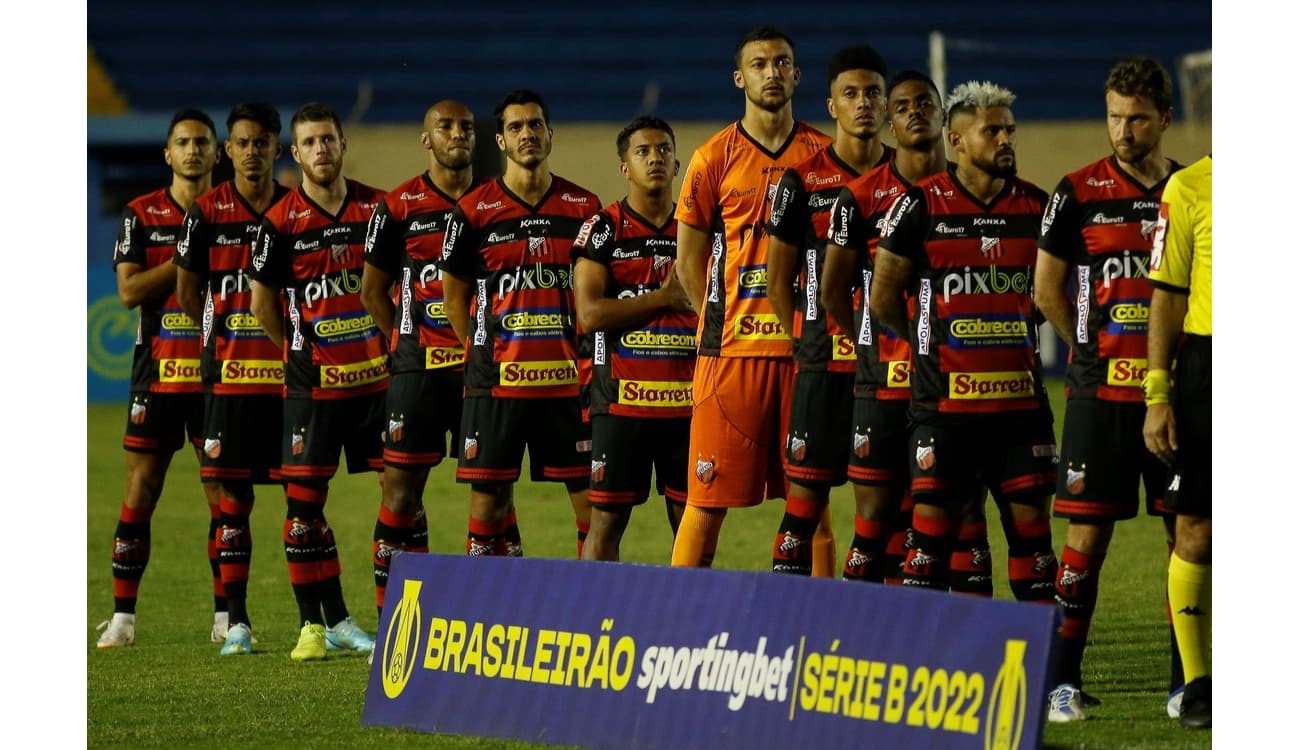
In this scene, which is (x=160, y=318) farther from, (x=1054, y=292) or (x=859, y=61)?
(x=1054, y=292)

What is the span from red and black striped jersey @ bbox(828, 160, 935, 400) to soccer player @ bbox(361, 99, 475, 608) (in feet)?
6.76

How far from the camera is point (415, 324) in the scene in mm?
8469

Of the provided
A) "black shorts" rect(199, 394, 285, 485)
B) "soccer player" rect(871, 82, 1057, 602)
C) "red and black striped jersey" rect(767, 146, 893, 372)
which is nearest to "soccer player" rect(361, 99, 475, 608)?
"black shorts" rect(199, 394, 285, 485)

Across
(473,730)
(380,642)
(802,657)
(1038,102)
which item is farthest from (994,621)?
(1038,102)

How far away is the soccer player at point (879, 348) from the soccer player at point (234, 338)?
3.13m

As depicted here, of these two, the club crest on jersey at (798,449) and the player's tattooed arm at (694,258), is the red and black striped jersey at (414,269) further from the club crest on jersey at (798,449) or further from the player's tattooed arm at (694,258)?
the club crest on jersey at (798,449)

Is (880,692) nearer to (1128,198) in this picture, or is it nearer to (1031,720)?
(1031,720)

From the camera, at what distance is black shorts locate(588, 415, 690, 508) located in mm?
7887

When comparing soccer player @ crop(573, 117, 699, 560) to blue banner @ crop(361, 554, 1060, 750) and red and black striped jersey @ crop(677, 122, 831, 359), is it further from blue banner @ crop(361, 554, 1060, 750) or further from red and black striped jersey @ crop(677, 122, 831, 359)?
blue banner @ crop(361, 554, 1060, 750)

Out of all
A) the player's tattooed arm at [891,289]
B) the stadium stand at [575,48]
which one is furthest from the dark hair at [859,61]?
the stadium stand at [575,48]

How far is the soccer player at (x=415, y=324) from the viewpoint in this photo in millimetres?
8398

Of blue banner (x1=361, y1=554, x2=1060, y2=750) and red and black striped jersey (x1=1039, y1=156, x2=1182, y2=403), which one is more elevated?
red and black striped jersey (x1=1039, y1=156, x2=1182, y2=403)

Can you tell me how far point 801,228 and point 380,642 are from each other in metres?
2.26

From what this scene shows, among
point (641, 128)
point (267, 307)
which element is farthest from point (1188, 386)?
point (267, 307)
